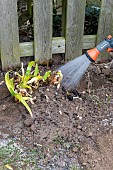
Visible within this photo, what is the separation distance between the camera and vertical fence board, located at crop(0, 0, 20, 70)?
9.13ft

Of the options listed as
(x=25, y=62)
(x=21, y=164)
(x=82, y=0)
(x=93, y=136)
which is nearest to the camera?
(x=21, y=164)

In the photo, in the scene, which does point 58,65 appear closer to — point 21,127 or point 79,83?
point 79,83

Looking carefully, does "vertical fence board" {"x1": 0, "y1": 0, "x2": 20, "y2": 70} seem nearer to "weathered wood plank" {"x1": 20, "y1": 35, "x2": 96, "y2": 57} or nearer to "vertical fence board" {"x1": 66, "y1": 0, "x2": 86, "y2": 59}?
"weathered wood plank" {"x1": 20, "y1": 35, "x2": 96, "y2": 57}

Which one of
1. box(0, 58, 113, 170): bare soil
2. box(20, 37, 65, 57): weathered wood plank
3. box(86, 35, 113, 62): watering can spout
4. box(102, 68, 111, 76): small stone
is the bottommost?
box(0, 58, 113, 170): bare soil

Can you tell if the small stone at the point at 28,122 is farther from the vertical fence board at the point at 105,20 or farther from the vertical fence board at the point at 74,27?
the vertical fence board at the point at 105,20

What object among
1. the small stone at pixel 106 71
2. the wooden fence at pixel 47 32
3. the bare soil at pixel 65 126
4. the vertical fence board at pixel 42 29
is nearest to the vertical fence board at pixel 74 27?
the wooden fence at pixel 47 32

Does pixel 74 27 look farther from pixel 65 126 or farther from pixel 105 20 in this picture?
pixel 65 126

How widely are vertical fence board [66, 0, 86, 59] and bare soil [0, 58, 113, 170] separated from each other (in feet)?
1.40

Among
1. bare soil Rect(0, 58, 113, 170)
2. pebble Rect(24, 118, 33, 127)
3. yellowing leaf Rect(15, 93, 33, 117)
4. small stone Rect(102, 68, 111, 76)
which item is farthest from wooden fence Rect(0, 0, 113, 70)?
pebble Rect(24, 118, 33, 127)

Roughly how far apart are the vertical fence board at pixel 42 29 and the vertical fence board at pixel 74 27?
0.16 metres

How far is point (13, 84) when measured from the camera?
2680 mm

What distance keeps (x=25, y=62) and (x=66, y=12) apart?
1.91ft

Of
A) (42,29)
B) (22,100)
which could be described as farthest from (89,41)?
(22,100)

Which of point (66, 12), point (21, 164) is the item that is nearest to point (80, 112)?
point (21, 164)
